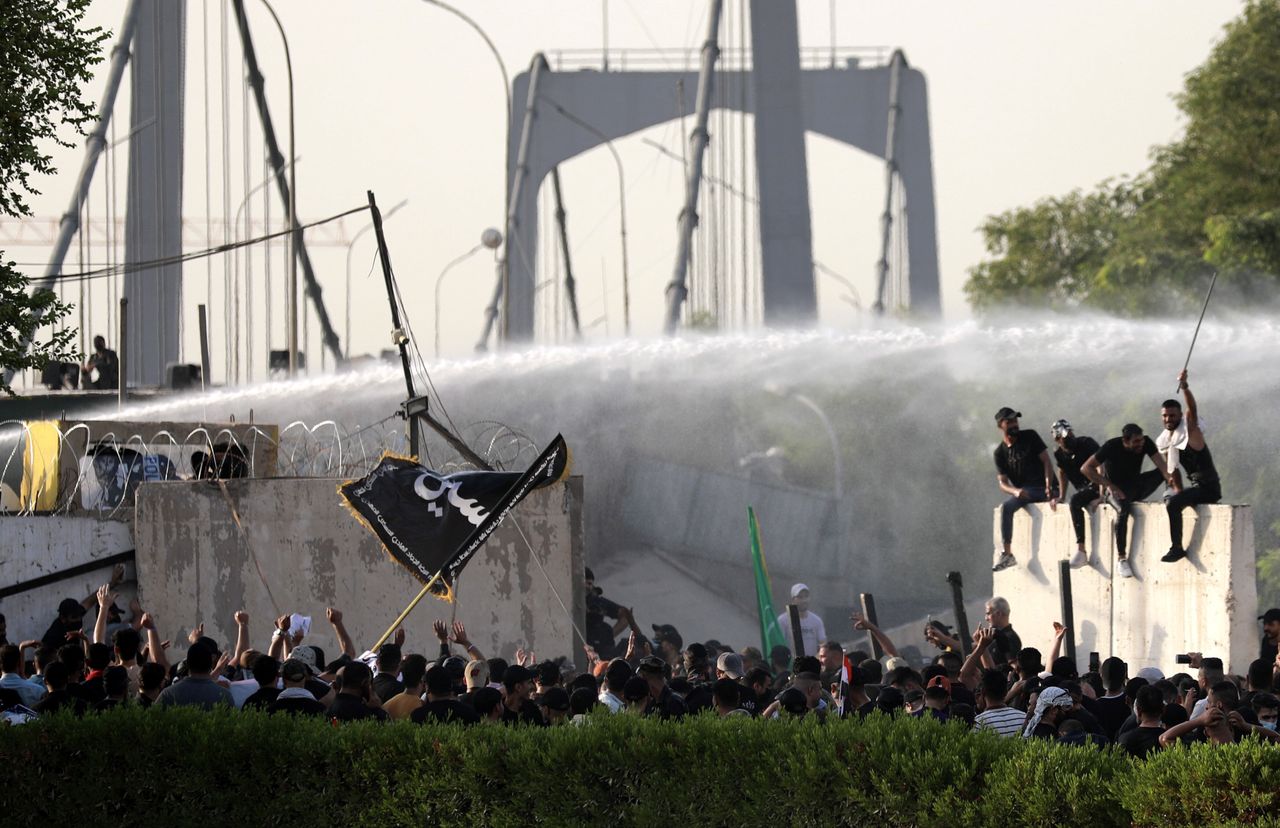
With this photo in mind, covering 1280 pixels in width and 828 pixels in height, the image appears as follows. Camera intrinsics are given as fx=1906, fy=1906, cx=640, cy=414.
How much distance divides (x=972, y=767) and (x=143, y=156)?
5048 cm

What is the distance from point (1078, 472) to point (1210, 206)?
25643mm

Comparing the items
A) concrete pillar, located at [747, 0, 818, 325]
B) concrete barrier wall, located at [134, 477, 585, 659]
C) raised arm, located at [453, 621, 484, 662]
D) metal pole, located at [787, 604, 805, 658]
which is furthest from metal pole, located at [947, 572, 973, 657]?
concrete pillar, located at [747, 0, 818, 325]

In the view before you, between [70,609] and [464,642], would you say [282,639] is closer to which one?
[464,642]

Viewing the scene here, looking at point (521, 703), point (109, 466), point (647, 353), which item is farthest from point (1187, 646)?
point (647, 353)

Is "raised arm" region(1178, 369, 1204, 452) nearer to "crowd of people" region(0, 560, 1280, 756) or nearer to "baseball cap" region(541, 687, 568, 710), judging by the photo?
"crowd of people" region(0, 560, 1280, 756)

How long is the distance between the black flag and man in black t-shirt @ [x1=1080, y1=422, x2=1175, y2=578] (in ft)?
17.8

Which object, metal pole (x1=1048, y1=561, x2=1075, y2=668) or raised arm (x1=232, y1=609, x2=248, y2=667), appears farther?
metal pole (x1=1048, y1=561, x2=1075, y2=668)

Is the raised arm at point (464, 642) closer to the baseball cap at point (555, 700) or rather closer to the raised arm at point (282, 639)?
the raised arm at point (282, 639)

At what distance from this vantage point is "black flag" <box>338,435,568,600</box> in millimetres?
15570

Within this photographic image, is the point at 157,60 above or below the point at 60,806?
above

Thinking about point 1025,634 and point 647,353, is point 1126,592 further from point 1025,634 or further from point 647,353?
point 647,353

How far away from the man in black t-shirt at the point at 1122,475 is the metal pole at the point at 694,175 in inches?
1281

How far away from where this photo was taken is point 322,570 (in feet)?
61.8

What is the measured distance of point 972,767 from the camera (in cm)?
808
